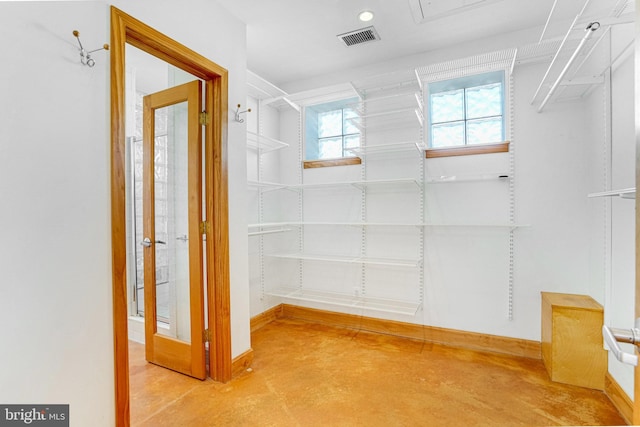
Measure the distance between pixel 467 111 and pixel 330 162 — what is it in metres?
1.39

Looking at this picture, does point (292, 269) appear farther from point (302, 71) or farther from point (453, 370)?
point (302, 71)

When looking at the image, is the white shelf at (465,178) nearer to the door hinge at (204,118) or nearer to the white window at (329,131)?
the white window at (329,131)

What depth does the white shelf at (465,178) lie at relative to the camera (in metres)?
2.55

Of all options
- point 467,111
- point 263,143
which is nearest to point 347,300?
point 263,143

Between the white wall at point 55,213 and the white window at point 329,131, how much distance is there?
2.23 m

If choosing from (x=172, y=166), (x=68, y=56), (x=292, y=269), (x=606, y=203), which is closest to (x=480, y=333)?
(x=606, y=203)

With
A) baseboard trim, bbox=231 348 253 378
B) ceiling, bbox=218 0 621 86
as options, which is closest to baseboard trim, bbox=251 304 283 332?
baseboard trim, bbox=231 348 253 378

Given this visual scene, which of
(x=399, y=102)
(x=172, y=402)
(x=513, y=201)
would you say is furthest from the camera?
(x=399, y=102)

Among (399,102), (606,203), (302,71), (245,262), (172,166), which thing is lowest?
(245,262)

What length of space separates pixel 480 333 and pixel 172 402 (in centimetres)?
245

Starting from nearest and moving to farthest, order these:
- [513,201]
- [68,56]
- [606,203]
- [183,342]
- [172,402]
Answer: [68,56] → [172,402] → [606,203] → [183,342] → [513,201]

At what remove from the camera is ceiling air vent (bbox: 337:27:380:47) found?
2.43 meters

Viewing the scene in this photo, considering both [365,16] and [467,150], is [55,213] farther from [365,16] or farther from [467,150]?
[467,150]

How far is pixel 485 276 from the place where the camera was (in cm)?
262
